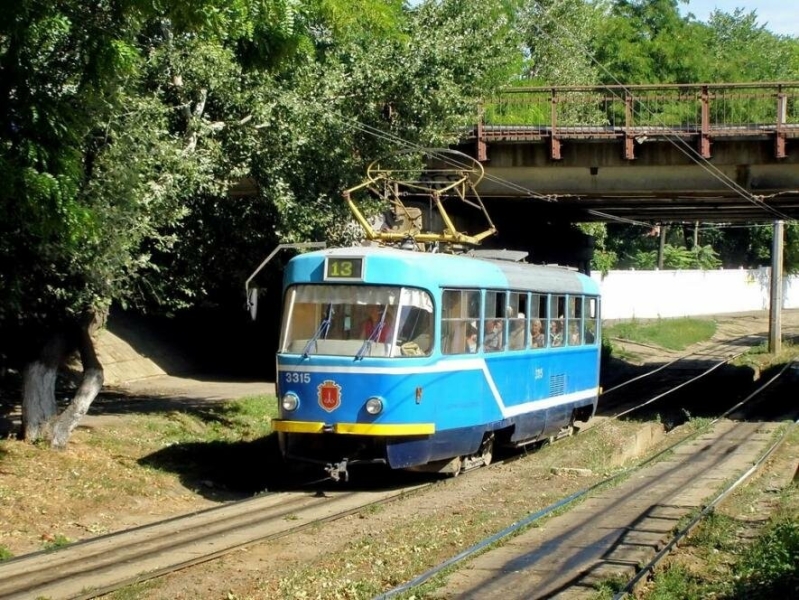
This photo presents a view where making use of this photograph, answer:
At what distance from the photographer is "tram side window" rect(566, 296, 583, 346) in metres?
19.6

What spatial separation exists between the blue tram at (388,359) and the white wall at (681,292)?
3634 centimetres

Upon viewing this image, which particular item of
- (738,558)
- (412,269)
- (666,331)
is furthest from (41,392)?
(666,331)

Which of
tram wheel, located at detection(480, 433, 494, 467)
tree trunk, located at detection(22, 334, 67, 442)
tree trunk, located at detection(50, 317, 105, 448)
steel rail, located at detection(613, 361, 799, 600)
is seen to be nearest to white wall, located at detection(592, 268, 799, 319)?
steel rail, located at detection(613, 361, 799, 600)

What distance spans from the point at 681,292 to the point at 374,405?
4845 cm

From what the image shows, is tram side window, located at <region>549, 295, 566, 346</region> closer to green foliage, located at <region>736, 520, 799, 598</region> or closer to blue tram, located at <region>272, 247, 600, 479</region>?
blue tram, located at <region>272, 247, 600, 479</region>

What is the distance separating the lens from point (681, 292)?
60125 millimetres

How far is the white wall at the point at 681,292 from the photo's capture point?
5581cm

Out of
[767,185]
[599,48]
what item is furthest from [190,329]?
[599,48]

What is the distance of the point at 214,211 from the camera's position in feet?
62.1

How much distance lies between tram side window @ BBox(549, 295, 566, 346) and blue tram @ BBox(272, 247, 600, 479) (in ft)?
8.24

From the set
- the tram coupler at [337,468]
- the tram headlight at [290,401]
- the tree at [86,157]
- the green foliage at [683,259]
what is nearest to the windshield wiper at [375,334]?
the tram headlight at [290,401]

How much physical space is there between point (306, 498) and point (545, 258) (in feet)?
74.5

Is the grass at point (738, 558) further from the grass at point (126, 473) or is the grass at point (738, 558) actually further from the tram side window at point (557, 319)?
the grass at point (126, 473)

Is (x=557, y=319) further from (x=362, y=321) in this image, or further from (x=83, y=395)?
(x=83, y=395)
